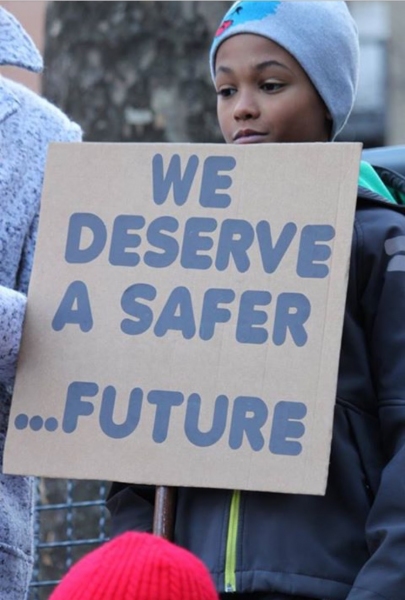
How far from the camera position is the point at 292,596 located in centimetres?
247

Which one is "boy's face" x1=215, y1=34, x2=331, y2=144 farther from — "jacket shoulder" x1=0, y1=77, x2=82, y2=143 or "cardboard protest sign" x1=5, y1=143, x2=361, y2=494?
"jacket shoulder" x1=0, y1=77, x2=82, y2=143

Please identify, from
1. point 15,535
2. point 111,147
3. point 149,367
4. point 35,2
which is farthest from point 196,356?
point 35,2

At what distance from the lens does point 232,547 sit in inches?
98.6

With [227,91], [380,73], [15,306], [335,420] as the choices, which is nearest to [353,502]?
[335,420]

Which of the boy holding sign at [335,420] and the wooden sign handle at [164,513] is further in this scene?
the wooden sign handle at [164,513]

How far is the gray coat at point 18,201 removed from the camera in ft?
9.74

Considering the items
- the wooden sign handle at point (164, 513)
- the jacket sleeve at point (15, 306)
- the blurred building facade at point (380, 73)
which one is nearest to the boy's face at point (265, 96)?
the jacket sleeve at point (15, 306)

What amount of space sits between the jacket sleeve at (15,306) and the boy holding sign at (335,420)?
30cm

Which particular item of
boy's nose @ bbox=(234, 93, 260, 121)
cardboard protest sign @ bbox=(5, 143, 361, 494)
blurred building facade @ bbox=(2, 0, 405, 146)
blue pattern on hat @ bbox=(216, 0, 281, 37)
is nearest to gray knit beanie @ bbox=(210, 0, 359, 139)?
blue pattern on hat @ bbox=(216, 0, 281, 37)

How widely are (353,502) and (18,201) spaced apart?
933 millimetres

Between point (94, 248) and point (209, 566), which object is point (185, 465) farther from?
point (94, 248)

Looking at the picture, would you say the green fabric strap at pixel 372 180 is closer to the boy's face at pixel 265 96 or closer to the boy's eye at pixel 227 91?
the boy's face at pixel 265 96

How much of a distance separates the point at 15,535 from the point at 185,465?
0.57 metres

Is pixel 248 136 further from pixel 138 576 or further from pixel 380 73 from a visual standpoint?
pixel 380 73
